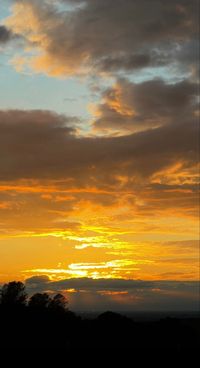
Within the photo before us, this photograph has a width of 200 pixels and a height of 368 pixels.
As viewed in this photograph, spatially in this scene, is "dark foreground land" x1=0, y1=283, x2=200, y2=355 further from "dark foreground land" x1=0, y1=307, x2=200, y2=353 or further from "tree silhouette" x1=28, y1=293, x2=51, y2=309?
"tree silhouette" x1=28, y1=293, x2=51, y2=309

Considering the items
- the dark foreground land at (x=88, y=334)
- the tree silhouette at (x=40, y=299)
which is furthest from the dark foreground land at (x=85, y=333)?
the tree silhouette at (x=40, y=299)

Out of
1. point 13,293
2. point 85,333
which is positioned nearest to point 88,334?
point 85,333

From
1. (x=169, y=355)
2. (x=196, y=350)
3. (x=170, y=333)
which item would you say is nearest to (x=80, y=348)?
(x=169, y=355)

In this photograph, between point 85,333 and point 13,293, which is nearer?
point 85,333

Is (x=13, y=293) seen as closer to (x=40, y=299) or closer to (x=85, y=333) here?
(x=40, y=299)

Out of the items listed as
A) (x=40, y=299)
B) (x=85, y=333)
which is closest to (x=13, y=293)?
(x=40, y=299)

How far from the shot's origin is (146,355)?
11325cm

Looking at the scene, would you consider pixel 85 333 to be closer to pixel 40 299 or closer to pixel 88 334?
pixel 88 334

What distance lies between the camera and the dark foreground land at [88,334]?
365 feet

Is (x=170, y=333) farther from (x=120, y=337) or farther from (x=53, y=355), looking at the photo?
(x=53, y=355)

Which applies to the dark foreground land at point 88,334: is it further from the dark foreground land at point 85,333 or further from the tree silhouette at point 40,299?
the tree silhouette at point 40,299

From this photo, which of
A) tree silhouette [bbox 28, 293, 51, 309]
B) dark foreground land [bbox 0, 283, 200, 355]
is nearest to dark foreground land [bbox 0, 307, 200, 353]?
dark foreground land [bbox 0, 283, 200, 355]

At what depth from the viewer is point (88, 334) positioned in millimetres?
126875

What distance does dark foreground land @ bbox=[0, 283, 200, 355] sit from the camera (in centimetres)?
11138
